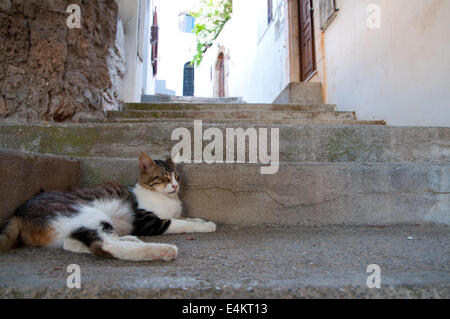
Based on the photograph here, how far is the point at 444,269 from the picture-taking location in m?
0.84

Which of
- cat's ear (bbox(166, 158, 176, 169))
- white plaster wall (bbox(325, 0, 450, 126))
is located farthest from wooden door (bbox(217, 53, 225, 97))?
cat's ear (bbox(166, 158, 176, 169))

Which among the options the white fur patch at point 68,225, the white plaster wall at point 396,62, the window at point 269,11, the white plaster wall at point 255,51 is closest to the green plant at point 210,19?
the white plaster wall at point 255,51

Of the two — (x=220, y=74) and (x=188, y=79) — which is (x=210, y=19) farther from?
(x=188, y=79)

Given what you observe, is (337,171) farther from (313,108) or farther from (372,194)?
(313,108)

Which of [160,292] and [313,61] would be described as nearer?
[160,292]

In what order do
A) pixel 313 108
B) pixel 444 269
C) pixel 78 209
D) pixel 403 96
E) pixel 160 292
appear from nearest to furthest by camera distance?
pixel 160 292, pixel 444 269, pixel 78 209, pixel 403 96, pixel 313 108

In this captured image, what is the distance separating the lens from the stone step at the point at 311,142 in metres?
1.88

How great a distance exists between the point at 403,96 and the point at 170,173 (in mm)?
2585

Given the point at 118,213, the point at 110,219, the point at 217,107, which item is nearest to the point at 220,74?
the point at 217,107

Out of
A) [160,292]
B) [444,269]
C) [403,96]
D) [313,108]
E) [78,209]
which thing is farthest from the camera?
[313,108]

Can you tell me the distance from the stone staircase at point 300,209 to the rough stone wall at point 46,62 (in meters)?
0.33

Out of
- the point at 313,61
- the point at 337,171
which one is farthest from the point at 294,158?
the point at 313,61

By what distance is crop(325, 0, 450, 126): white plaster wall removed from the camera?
235 centimetres
